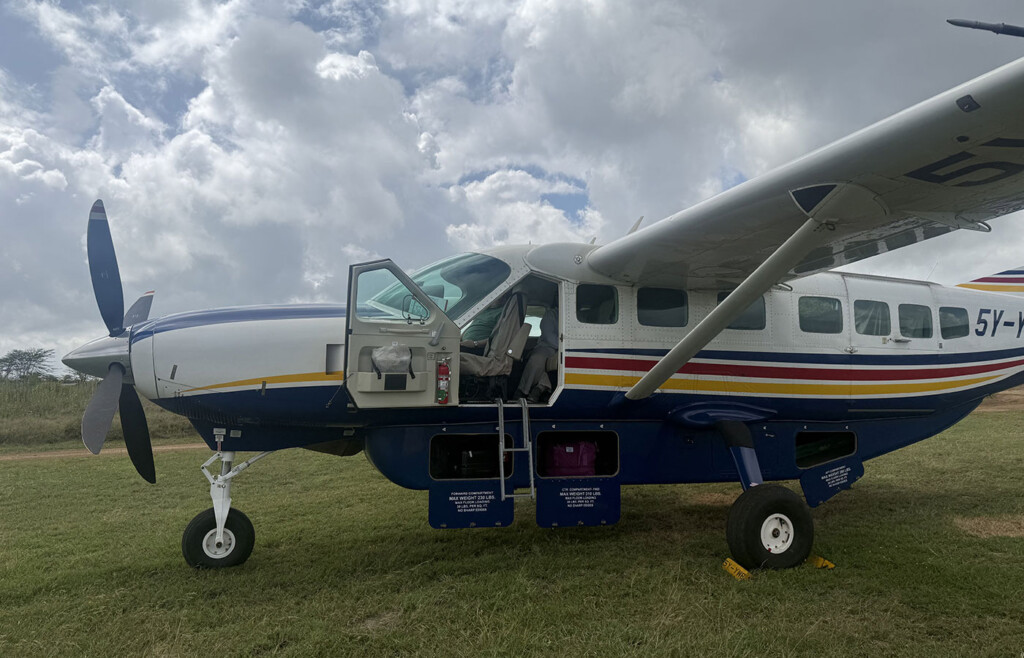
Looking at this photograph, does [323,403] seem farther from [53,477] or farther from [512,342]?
[53,477]

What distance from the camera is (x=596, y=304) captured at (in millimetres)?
5488

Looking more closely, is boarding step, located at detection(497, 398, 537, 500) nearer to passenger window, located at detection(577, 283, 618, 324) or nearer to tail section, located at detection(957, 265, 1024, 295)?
passenger window, located at detection(577, 283, 618, 324)

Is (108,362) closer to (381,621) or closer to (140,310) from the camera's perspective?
(140,310)

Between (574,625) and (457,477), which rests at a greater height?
(457,477)

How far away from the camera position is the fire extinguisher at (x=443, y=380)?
4805 millimetres

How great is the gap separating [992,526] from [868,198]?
→ 4.33 metres

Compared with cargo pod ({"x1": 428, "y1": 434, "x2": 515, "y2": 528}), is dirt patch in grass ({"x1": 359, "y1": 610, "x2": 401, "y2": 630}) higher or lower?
lower

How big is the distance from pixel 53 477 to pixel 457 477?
8724mm

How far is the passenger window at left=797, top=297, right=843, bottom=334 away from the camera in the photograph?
19.8 feet

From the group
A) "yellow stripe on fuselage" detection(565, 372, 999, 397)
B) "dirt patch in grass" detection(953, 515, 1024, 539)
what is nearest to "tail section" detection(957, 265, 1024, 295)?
"yellow stripe on fuselage" detection(565, 372, 999, 397)

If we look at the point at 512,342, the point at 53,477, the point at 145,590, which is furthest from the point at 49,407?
the point at 512,342

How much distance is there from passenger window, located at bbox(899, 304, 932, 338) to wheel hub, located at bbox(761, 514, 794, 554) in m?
2.86

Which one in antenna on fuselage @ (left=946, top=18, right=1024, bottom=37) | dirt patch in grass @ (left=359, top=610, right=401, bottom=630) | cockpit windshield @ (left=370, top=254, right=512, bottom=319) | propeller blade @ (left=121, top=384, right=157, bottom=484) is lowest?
dirt patch in grass @ (left=359, top=610, right=401, bottom=630)

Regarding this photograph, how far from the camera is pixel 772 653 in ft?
11.1
